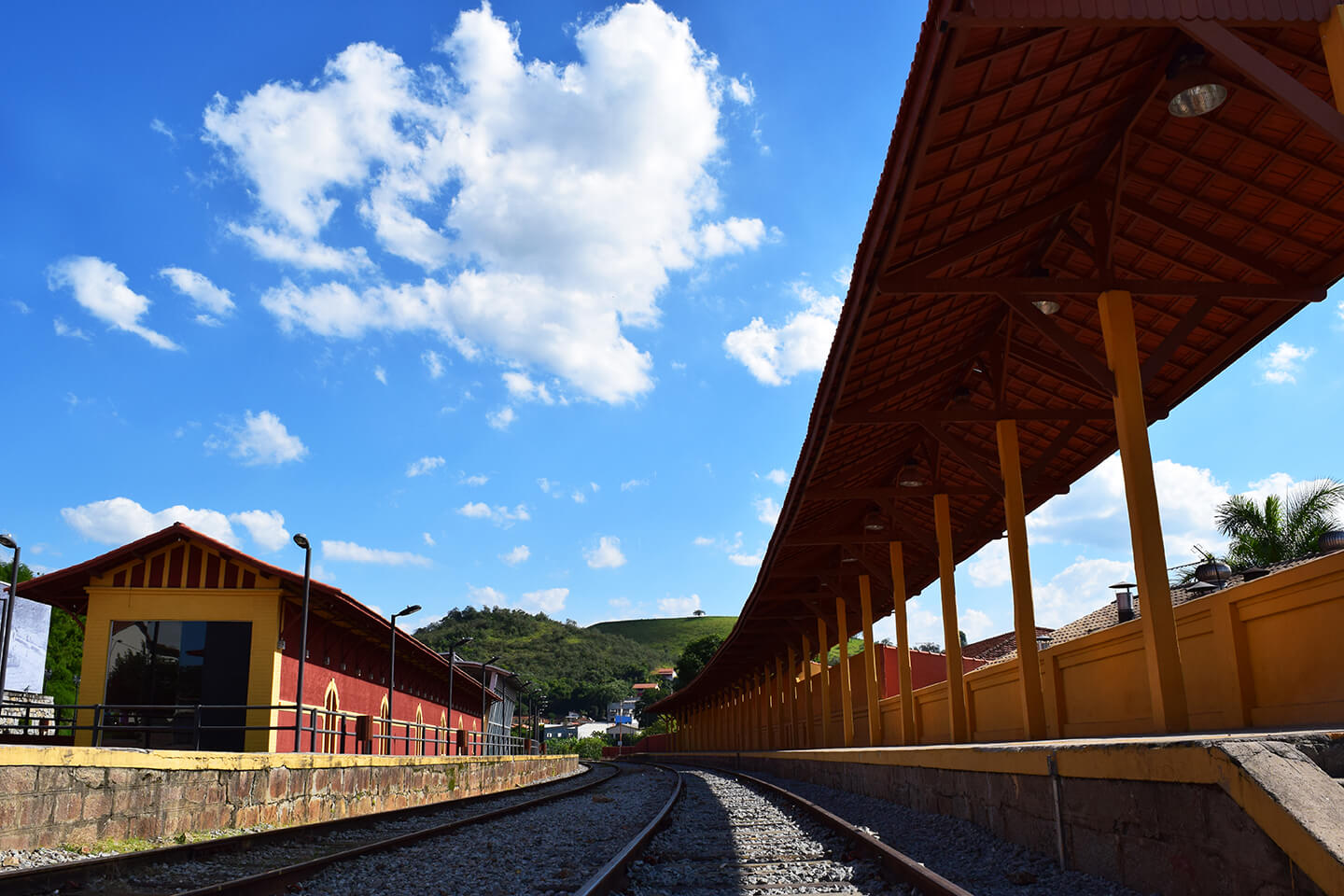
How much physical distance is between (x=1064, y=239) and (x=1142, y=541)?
408 cm

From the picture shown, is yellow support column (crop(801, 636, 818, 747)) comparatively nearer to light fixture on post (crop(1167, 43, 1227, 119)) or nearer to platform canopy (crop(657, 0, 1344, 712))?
platform canopy (crop(657, 0, 1344, 712))

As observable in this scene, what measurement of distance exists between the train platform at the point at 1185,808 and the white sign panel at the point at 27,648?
39431mm

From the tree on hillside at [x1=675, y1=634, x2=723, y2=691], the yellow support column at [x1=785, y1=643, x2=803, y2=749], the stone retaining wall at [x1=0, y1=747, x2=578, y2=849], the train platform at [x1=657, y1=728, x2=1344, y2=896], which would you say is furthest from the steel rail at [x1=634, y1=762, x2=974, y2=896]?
the tree on hillside at [x1=675, y1=634, x2=723, y2=691]

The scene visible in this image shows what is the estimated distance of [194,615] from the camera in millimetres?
20594

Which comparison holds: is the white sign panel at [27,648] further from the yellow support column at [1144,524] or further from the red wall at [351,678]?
Answer: the yellow support column at [1144,524]

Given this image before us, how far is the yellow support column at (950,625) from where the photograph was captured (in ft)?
52.9

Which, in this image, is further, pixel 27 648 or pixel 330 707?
pixel 27 648

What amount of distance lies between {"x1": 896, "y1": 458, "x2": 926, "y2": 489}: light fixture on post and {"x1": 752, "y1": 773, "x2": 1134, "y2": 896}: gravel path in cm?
581

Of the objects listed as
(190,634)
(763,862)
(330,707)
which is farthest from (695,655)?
(763,862)

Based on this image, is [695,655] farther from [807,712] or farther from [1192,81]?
[1192,81]

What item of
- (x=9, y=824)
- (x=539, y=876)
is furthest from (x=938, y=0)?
(x=9, y=824)

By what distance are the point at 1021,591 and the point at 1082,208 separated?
16.7 feet

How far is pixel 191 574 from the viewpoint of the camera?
68.1 feet

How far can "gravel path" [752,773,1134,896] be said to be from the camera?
5992mm
